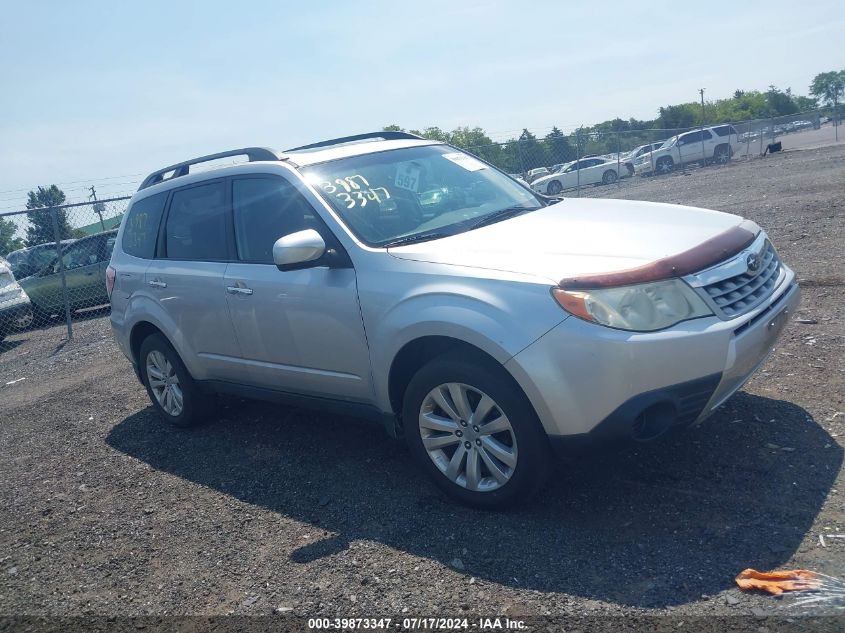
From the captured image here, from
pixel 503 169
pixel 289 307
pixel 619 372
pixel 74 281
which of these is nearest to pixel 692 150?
pixel 503 169

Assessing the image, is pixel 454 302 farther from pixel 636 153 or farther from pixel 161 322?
pixel 636 153

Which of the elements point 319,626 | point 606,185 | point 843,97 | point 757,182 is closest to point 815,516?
point 319,626

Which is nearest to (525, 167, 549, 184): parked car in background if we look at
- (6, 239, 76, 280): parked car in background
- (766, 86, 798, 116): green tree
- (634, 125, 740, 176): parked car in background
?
(6, 239, 76, 280): parked car in background

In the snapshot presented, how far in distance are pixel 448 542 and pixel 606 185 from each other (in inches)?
1054

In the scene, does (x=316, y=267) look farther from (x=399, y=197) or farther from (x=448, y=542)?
(x=448, y=542)

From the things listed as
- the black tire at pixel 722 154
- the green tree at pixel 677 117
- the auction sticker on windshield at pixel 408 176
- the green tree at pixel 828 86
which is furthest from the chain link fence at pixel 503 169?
the green tree at pixel 828 86

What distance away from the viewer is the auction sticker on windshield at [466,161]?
17.9 feet

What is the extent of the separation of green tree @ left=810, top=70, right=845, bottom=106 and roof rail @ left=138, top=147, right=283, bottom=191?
12505 cm

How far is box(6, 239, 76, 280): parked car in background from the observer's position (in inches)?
553

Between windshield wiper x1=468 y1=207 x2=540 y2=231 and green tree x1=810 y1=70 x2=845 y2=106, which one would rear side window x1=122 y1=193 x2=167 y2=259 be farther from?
green tree x1=810 y1=70 x2=845 y2=106

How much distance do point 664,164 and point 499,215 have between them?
2901 cm

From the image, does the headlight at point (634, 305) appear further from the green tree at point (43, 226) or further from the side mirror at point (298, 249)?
the green tree at point (43, 226)

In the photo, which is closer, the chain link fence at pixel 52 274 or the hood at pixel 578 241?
the hood at pixel 578 241

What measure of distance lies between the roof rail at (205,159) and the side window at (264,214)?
188 millimetres
